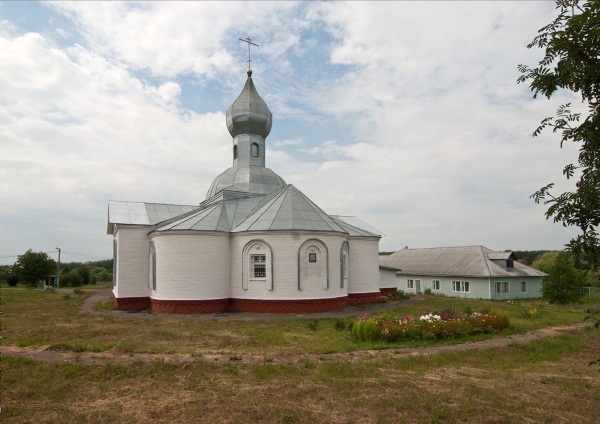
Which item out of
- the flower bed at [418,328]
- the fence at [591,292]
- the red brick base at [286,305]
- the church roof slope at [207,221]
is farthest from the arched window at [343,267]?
the fence at [591,292]

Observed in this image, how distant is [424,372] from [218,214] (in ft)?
49.1

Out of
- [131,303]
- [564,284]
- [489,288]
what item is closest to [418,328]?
[131,303]

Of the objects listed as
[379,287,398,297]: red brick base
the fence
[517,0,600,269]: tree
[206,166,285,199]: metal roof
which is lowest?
the fence

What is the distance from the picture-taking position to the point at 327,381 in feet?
27.1

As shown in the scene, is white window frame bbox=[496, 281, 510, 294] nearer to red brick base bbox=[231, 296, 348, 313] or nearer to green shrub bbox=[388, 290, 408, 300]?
green shrub bbox=[388, 290, 408, 300]

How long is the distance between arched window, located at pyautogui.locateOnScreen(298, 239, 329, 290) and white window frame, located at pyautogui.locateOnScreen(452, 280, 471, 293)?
19.6 metres

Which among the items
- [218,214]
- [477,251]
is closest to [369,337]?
[218,214]

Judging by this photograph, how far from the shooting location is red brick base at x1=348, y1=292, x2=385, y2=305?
23453mm

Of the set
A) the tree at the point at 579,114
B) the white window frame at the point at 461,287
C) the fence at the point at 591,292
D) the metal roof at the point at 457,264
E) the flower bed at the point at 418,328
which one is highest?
the tree at the point at 579,114

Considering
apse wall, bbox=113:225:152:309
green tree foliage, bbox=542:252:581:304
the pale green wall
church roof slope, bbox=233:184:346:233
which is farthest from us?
the pale green wall

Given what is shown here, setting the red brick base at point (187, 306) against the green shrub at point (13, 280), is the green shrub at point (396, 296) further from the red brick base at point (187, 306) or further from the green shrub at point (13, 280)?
the green shrub at point (13, 280)

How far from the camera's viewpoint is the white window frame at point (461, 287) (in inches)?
1344

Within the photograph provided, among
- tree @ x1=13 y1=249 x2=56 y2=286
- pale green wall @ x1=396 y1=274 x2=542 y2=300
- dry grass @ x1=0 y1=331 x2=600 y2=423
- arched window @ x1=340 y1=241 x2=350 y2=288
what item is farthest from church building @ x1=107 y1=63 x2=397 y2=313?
tree @ x1=13 y1=249 x2=56 y2=286

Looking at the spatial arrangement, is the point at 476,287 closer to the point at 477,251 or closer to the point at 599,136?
the point at 477,251
